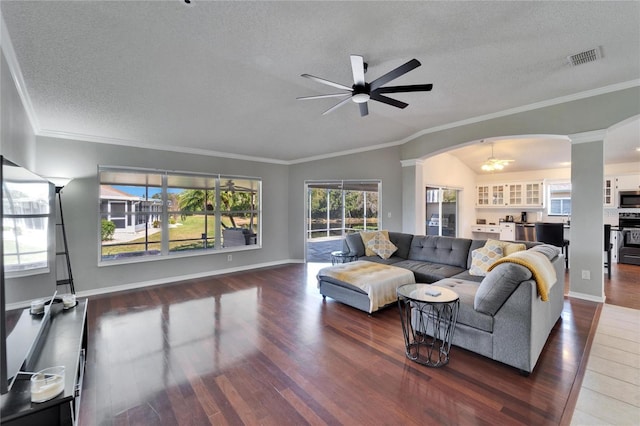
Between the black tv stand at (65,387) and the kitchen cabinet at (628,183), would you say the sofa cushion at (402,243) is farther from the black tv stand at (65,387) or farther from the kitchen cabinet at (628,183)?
the kitchen cabinet at (628,183)

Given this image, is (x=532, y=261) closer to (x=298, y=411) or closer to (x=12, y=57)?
(x=298, y=411)

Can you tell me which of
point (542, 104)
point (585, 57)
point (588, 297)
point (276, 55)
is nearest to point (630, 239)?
point (588, 297)

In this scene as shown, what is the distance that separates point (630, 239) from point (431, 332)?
654 cm

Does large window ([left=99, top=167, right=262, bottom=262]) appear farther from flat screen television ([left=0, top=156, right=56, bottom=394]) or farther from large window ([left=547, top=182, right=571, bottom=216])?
large window ([left=547, top=182, right=571, bottom=216])

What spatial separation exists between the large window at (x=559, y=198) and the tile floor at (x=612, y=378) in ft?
16.1

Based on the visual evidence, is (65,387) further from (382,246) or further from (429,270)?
(382,246)

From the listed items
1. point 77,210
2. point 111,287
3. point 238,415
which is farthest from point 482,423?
point 77,210

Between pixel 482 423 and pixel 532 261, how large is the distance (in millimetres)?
1389

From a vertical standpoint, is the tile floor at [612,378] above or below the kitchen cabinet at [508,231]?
below

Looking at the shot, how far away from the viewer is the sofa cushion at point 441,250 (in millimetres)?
4195

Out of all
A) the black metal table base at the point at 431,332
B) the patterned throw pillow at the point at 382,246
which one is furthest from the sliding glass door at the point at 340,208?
the black metal table base at the point at 431,332

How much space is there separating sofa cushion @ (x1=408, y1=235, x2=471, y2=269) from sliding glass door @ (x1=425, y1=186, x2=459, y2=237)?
2.89m

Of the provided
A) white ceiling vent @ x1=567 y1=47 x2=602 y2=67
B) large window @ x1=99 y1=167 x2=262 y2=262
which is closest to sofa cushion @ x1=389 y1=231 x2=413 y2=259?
white ceiling vent @ x1=567 y1=47 x2=602 y2=67

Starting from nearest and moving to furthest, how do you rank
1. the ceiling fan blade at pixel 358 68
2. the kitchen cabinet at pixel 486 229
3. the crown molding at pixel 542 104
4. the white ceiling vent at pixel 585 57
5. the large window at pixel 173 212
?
the ceiling fan blade at pixel 358 68, the white ceiling vent at pixel 585 57, the crown molding at pixel 542 104, the large window at pixel 173 212, the kitchen cabinet at pixel 486 229
